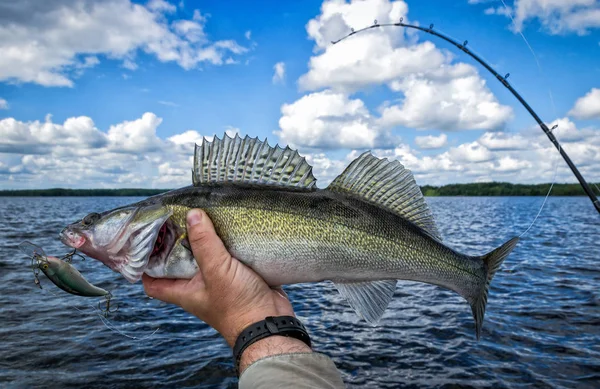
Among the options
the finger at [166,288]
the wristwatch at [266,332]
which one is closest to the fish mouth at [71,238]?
the finger at [166,288]

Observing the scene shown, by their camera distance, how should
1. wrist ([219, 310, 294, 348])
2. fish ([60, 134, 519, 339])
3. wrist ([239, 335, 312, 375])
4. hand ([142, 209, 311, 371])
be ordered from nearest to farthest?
wrist ([239, 335, 312, 375]) → wrist ([219, 310, 294, 348]) → hand ([142, 209, 311, 371]) → fish ([60, 134, 519, 339])

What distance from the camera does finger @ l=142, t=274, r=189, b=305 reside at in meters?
3.54

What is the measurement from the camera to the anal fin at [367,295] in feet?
13.0

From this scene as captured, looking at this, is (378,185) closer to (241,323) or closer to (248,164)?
(248,164)

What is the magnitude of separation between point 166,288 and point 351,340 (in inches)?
272

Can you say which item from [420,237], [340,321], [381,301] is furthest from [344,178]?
[340,321]

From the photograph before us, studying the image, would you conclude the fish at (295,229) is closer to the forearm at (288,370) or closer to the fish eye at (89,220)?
the fish eye at (89,220)

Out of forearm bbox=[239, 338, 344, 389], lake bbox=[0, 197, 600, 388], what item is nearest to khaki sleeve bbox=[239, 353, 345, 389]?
forearm bbox=[239, 338, 344, 389]

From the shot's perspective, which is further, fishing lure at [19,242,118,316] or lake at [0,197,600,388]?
lake at [0,197,600,388]

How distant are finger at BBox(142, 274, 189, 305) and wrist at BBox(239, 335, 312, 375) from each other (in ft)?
3.09

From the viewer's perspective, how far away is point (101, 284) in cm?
1528

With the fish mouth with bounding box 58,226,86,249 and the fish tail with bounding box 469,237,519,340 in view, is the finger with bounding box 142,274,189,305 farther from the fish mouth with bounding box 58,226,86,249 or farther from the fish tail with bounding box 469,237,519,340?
the fish tail with bounding box 469,237,519,340

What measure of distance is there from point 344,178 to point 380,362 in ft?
19.3

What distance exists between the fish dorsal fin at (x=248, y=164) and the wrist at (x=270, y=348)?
4.80ft
